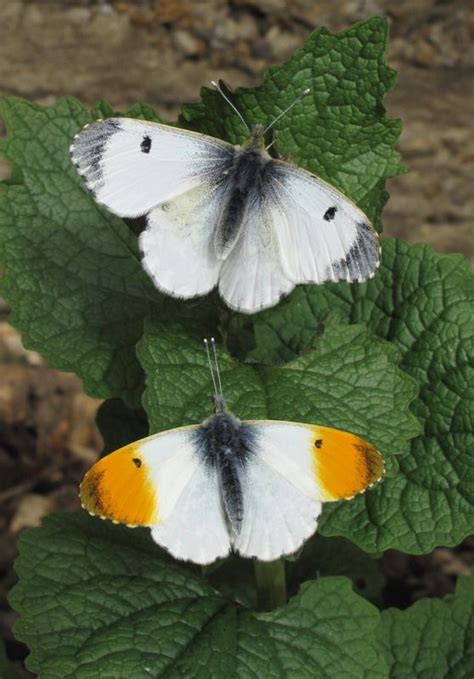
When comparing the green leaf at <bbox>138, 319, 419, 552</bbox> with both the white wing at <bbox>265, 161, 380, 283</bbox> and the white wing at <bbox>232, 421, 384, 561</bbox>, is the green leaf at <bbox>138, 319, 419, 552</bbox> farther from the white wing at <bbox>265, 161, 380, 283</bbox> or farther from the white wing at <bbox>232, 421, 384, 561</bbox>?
the white wing at <bbox>265, 161, 380, 283</bbox>

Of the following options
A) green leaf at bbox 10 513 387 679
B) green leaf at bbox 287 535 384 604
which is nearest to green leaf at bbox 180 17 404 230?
green leaf at bbox 10 513 387 679

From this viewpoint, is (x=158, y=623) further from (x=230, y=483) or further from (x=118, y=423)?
(x=118, y=423)

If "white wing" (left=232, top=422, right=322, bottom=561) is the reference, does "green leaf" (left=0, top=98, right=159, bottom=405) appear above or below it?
above

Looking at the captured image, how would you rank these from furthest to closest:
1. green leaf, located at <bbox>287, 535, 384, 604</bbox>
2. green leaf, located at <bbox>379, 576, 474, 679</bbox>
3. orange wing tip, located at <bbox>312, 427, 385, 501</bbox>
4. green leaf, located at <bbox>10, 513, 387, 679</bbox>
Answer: green leaf, located at <bbox>287, 535, 384, 604</bbox> < green leaf, located at <bbox>379, 576, 474, 679</bbox> < green leaf, located at <bbox>10, 513, 387, 679</bbox> < orange wing tip, located at <bbox>312, 427, 385, 501</bbox>

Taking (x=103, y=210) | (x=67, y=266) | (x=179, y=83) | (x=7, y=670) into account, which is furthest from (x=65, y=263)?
(x=179, y=83)

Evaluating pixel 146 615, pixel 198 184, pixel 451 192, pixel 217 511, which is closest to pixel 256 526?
pixel 217 511

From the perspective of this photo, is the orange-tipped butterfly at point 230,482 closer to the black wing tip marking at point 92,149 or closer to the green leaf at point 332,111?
the black wing tip marking at point 92,149
